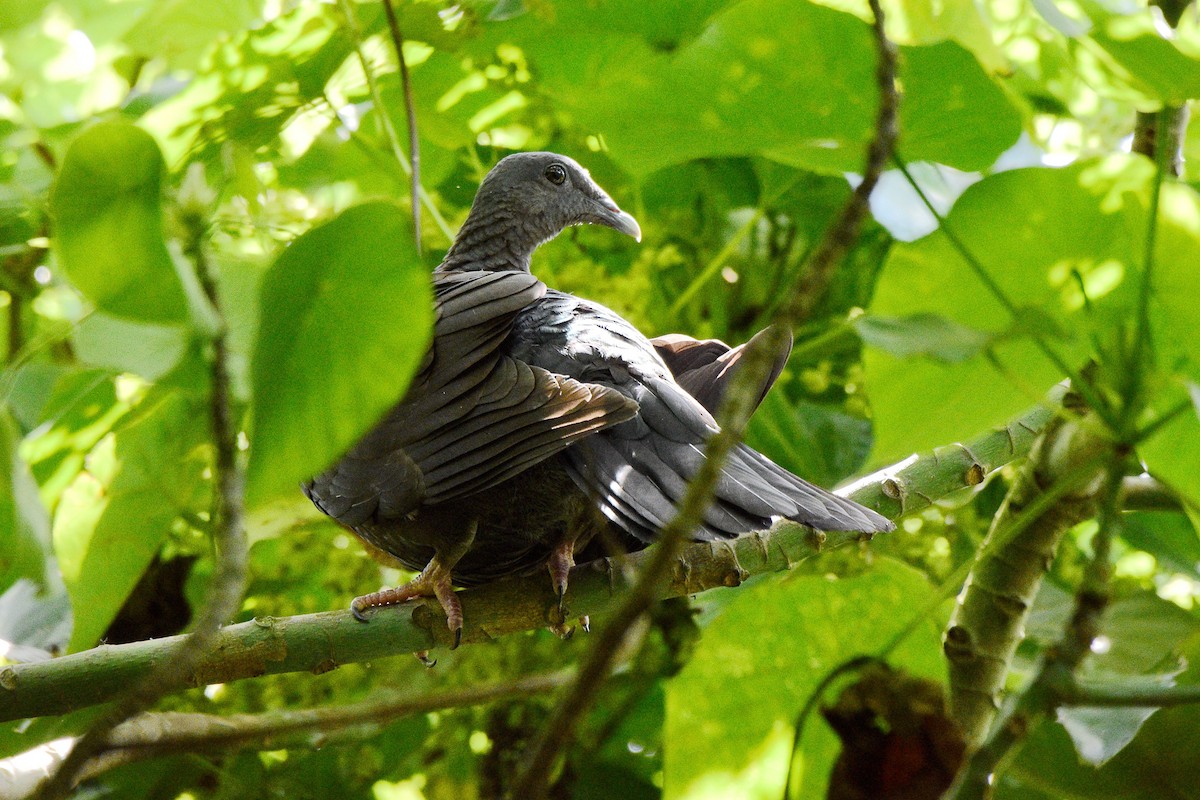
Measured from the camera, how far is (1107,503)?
626mm

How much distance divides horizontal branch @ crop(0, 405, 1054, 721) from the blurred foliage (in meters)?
0.07

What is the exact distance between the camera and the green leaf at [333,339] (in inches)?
23.3

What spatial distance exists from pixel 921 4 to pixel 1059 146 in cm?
73

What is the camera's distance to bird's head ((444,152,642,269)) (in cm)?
163

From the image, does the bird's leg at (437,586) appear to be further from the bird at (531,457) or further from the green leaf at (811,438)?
the green leaf at (811,438)

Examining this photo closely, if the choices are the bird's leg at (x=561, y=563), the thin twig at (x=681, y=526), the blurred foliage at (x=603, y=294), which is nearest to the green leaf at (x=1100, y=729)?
the blurred foliage at (x=603, y=294)

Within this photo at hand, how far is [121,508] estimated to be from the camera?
1.23 metres

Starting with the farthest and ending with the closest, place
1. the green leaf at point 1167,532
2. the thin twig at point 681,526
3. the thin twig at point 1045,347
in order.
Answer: the green leaf at point 1167,532 < the thin twig at point 1045,347 < the thin twig at point 681,526

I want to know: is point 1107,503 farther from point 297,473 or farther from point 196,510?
point 196,510

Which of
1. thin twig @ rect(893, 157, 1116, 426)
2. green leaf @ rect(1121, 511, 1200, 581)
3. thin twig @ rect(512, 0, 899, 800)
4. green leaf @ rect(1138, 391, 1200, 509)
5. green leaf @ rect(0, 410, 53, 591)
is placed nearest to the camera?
thin twig @ rect(512, 0, 899, 800)

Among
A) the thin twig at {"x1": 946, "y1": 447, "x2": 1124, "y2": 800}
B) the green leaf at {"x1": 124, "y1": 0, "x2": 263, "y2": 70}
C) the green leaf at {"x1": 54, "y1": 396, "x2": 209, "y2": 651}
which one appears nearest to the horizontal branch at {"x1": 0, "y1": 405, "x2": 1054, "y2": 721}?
the green leaf at {"x1": 54, "y1": 396, "x2": 209, "y2": 651}

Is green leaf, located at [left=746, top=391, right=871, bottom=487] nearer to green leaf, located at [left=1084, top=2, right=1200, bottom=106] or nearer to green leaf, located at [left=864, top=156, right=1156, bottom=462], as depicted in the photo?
green leaf, located at [left=864, top=156, right=1156, bottom=462]

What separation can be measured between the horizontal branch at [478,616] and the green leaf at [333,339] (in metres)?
0.48

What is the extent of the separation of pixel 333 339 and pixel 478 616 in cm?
65
